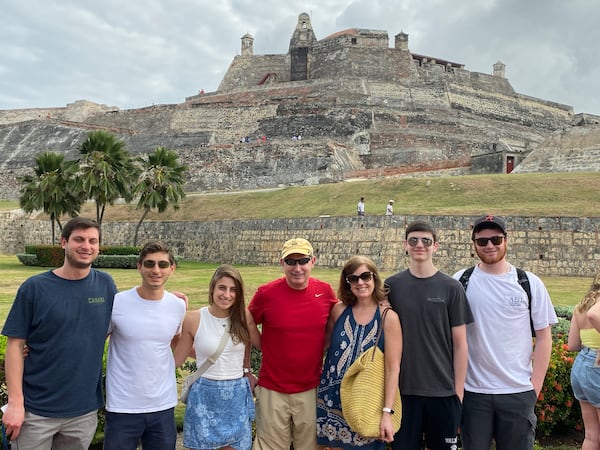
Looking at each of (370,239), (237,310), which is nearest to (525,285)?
(237,310)

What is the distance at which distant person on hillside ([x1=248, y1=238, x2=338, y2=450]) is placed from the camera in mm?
4133

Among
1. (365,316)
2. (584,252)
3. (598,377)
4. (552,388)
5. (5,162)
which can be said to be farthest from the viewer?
(5,162)

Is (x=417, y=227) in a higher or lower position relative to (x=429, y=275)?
higher

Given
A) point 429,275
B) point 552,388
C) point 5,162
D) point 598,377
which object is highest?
point 5,162

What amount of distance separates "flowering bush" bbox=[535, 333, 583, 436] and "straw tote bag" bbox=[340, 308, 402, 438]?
8.56 feet

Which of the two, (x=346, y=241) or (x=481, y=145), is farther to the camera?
(x=481, y=145)

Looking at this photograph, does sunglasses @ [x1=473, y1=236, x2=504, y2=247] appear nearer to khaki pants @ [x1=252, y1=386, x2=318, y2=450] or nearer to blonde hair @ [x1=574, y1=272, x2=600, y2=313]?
blonde hair @ [x1=574, y1=272, x2=600, y2=313]

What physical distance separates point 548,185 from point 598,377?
67.0 ft

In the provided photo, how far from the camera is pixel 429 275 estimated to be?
4070 millimetres

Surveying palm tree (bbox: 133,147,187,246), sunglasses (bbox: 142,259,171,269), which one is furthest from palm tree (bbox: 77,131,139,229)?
sunglasses (bbox: 142,259,171,269)

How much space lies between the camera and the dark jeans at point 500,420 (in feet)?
13.1

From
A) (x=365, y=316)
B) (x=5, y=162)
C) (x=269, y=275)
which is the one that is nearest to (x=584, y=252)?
(x=269, y=275)

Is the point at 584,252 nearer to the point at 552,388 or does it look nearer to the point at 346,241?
the point at 346,241

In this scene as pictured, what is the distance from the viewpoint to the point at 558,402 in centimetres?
571
